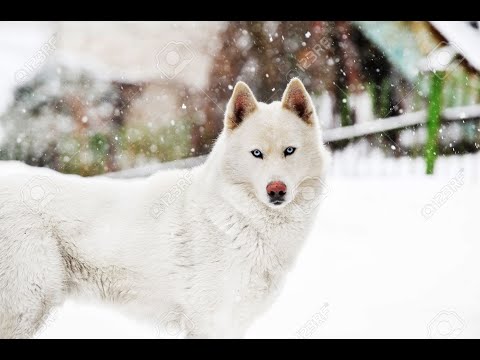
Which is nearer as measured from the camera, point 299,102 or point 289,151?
point 289,151

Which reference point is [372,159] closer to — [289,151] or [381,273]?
[381,273]

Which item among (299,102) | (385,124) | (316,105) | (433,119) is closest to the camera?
(299,102)

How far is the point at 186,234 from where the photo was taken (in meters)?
2.77

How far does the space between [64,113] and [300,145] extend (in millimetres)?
6169

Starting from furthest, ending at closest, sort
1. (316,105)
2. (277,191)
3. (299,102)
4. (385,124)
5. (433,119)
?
(316,105) → (385,124) → (433,119) → (299,102) → (277,191)

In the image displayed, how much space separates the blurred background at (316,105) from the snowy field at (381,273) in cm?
3

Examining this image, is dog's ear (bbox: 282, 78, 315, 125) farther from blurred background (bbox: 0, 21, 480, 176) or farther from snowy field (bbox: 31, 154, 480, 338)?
blurred background (bbox: 0, 21, 480, 176)

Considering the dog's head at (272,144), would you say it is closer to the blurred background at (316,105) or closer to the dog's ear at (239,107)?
the dog's ear at (239,107)

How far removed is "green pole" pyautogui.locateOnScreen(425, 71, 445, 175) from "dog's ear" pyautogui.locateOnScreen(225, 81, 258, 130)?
16.9ft

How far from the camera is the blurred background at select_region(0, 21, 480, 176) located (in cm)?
748

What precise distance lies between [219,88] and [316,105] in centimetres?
161

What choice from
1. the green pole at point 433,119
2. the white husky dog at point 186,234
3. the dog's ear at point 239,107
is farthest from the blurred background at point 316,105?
the dog's ear at point 239,107

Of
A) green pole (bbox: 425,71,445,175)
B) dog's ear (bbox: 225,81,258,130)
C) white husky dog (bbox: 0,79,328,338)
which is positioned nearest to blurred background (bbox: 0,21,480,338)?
green pole (bbox: 425,71,445,175)

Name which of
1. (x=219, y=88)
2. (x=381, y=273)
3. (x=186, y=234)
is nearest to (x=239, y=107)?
(x=186, y=234)
